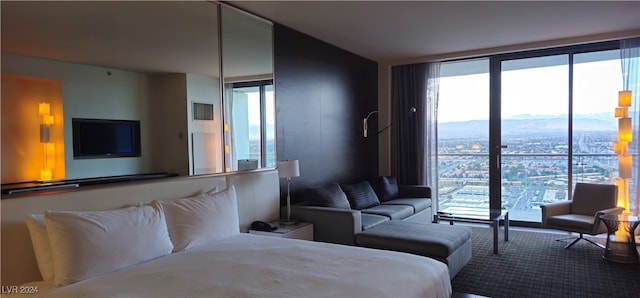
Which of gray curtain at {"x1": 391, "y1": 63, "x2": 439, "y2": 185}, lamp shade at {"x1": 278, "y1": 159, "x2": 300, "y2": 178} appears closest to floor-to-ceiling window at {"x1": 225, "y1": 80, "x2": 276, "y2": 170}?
lamp shade at {"x1": 278, "y1": 159, "x2": 300, "y2": 178}

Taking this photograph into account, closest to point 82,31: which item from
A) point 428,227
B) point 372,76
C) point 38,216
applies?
point 38,216

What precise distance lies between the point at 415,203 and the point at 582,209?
6.42ft

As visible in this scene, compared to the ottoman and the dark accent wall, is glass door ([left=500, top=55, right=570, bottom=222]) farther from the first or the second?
the ottoman

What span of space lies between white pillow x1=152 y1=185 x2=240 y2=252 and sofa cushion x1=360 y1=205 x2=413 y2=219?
1947 millimetres

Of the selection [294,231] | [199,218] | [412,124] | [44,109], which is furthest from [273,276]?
[412,124]

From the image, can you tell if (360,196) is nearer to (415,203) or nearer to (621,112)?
(415,203)

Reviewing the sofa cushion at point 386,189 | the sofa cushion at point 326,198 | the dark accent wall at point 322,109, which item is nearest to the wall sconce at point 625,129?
the sofa cushion at point 386,189

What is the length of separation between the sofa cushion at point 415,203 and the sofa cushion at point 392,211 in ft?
0.56

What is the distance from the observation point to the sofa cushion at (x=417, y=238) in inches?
138

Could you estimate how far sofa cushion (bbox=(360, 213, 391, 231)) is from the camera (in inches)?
161

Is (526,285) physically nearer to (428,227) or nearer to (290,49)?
(428,227)

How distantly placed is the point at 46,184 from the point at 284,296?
1668mm

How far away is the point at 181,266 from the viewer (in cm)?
235

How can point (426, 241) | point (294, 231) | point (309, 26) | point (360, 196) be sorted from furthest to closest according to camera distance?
point (360, 196) → point (309, 26) → point (294, 231) → point (426, 241)
